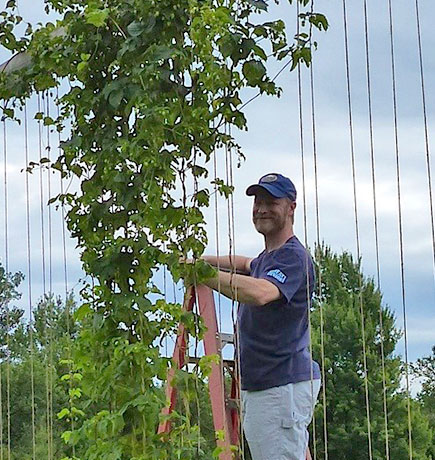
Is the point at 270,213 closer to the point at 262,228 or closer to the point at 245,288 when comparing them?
the point at 262,228

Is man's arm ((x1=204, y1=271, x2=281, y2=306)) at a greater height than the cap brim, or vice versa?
the cap brim

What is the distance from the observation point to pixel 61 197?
319 centimetres

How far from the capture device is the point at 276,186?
3.41 m

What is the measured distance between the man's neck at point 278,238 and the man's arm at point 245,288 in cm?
26

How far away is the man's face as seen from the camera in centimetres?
343

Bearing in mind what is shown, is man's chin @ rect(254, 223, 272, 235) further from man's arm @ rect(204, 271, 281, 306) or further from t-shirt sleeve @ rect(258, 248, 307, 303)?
man's arm @ rect(204, 271, 281, 306)

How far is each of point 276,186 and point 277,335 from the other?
44cm

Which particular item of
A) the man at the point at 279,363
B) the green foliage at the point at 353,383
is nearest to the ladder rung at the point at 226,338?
the man at the point at 279,363

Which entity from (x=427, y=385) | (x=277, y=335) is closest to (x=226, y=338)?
(x=277, y=335)

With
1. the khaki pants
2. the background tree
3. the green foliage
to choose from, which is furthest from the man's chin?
the background tree

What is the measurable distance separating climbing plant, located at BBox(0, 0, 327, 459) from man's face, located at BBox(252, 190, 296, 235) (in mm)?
516

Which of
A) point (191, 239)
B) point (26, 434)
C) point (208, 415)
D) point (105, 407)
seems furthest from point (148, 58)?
point (26, 434)

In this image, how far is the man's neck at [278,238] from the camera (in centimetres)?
344

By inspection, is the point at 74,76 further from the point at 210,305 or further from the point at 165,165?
the point at 210,305
